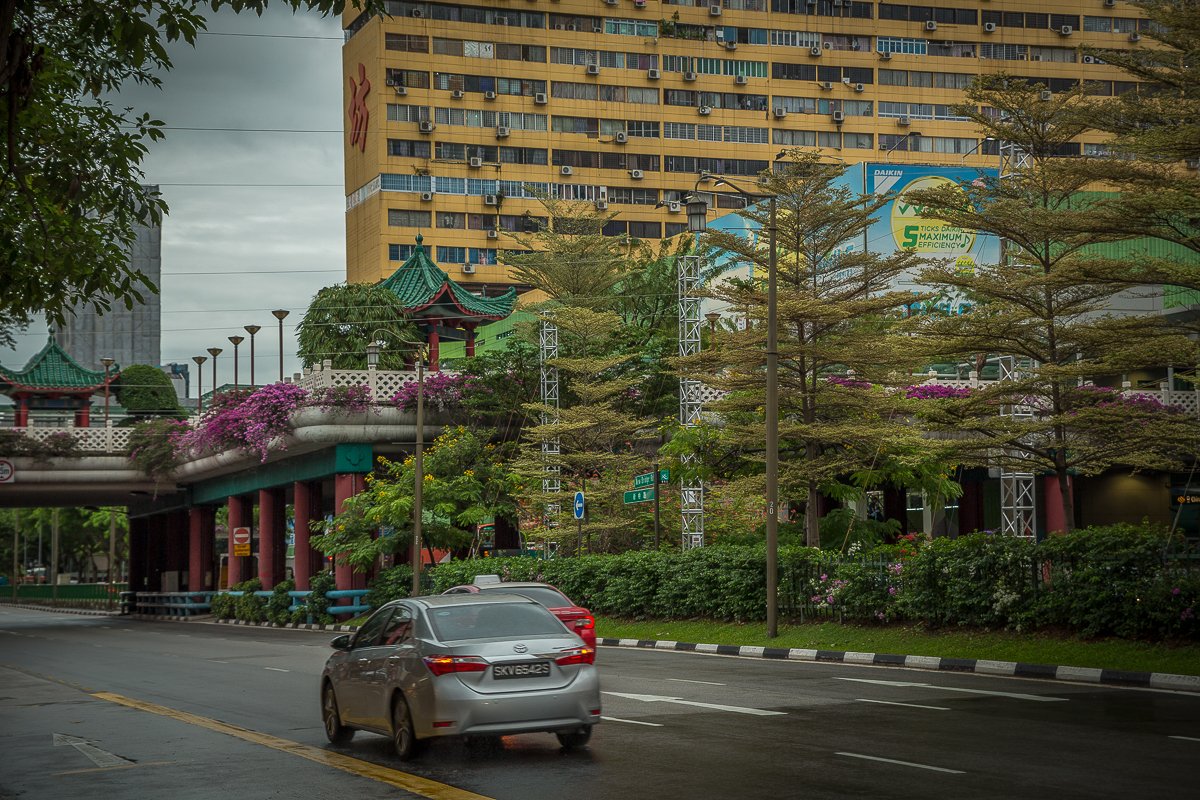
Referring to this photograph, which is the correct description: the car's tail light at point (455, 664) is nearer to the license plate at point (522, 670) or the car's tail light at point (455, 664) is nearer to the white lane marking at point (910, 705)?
the license plate at point (522, 670)

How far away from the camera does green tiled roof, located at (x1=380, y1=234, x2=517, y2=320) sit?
198ft

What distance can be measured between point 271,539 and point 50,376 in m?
23.4

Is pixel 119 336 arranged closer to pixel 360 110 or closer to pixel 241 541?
pixel 360 110

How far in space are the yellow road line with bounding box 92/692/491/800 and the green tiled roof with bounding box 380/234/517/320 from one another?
140 ft

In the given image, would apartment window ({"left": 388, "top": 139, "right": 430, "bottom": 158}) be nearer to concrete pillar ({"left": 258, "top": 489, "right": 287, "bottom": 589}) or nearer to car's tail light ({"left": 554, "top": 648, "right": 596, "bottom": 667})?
concrete pillar ({"left": 258, "top": 489, "right": 287, "bottom": 589})

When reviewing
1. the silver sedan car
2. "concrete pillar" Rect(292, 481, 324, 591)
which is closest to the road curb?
the silver sedan car

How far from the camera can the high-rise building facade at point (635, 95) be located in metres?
94.7

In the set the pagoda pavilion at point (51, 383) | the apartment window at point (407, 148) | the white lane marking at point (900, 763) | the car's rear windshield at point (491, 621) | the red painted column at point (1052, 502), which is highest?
the apartment window at point (407, 148)

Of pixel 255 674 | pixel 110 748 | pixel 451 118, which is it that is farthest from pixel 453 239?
pixel 110 748

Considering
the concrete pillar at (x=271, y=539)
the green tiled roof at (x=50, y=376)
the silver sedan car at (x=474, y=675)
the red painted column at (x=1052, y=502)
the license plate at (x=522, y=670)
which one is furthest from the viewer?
the green tiled roof at (x=50, y=376)

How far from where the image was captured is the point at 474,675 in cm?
1191

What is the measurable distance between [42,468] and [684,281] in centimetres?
3207

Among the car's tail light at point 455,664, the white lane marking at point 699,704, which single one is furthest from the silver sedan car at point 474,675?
the white lane marking at point 699,704

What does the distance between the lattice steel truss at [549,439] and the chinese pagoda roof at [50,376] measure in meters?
35.9
